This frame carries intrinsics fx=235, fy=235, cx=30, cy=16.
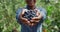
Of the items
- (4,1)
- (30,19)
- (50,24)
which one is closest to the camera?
(30,19)

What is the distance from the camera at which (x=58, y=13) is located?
349 cm

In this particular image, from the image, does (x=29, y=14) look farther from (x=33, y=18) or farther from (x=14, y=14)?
(x=14, y=14)

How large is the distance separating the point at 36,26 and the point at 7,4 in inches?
63.6

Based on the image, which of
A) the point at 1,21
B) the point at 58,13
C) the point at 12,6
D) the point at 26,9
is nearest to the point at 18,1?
the point at 12,6

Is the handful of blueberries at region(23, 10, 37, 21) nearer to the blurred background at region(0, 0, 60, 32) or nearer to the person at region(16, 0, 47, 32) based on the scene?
the person at region(16, 0, 47, 32)

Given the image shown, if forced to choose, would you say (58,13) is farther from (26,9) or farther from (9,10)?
(26,9)

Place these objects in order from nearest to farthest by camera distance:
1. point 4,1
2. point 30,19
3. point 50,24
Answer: point 30,19
point 50,24
point 4,1

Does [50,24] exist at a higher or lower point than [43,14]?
lower

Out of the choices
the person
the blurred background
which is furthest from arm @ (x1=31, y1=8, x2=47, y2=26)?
the blurred background

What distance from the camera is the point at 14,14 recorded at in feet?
11.7

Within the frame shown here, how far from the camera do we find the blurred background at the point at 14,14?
3.46 m

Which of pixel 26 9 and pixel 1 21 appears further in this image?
pixel 1 21

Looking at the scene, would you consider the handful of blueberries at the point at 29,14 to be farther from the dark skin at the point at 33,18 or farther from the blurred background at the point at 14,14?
the blurred background at the point at 14,14

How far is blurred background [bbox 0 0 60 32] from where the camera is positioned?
11.3 ft
